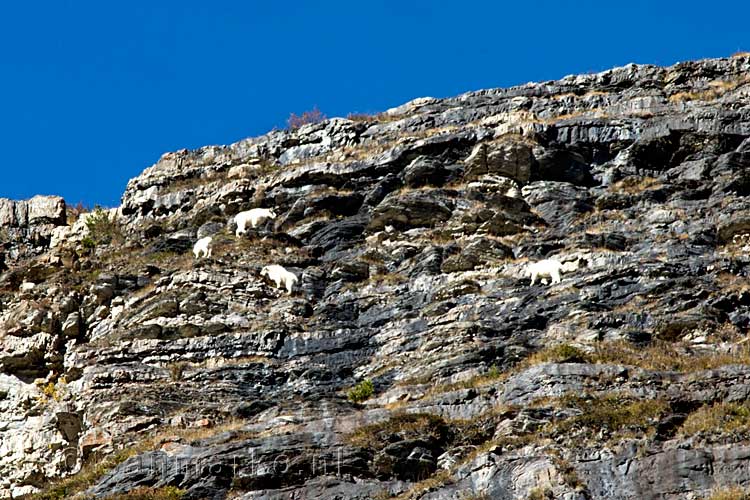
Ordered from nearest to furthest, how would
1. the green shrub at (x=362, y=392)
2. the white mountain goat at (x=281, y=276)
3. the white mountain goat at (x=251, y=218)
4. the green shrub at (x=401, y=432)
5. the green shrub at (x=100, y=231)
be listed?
1. the green shrub at (x=401, y=432)
2. the green shrub at (x=362, y=392)
3. the white mountain goat at (x=281, y=276)
4. the white mountain goat at (x=251, y=218)
5. the green shrub at (x=100, y=231)

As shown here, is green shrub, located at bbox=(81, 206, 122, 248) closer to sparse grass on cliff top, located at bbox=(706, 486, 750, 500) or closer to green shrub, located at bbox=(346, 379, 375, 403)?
green shrub, located at bbox=(346, 379, 375, 403)

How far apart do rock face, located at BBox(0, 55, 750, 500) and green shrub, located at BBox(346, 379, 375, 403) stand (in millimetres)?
96

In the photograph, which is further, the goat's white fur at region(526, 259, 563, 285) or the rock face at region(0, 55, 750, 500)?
the goat's white fur at region(526, 259, 563, 285)

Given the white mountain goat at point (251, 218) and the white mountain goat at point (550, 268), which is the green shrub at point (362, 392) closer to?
the white mountain goat at point (550, 268)

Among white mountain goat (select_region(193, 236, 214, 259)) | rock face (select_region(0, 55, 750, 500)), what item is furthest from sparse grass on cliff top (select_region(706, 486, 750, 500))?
white mountain goat (select_region(193, 236, 214, 259))

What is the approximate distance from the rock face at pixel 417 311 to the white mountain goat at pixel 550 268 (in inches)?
7.5

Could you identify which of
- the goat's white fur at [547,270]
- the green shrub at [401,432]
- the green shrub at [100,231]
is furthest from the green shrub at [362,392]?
the green shrub at [100,231]

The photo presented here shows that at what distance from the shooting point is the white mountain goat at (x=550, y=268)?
31781 mm

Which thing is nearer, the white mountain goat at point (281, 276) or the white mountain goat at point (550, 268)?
the white mountain goat at point (550, 268)

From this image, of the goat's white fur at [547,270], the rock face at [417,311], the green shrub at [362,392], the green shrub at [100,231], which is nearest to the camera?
the rock face at [417,311]

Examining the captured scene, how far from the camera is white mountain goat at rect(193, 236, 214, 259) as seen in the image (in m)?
37.5

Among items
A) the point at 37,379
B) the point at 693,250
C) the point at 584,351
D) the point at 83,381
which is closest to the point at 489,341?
the point at 584,351

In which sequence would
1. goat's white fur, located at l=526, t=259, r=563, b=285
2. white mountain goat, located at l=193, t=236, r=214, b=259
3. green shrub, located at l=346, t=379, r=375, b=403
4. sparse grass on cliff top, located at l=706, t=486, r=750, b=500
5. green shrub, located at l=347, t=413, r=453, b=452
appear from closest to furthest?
sparse grass on cliff top, located at l=706, t=486, r=750, b=500 < green shrub, located at l=347, t=413, r=453, b=452 < green shrub, located at l=346, t=379, r=375, b=403 < goat's white fur, located at l=526, t=259, r=563, b=285 < white mountain goat, located at l=193, t=236, r=214, b=259

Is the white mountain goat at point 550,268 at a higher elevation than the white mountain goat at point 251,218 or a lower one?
lower
